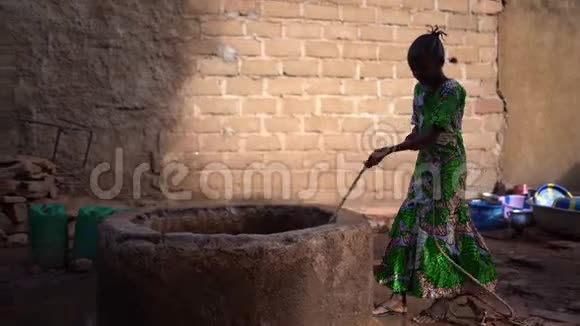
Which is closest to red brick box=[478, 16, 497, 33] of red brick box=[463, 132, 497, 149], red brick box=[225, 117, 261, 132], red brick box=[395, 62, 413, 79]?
red brick box=[395, 62, 413, 79]

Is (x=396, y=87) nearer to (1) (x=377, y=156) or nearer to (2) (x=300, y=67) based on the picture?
(2) (x=300, y=67)

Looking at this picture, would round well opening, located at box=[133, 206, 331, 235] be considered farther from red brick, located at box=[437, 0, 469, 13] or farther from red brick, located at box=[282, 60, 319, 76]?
red brick, located at box=[437, 0, 469, 13]

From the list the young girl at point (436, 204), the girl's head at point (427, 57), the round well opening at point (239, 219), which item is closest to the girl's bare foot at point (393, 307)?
the young girl at point (436, 204)

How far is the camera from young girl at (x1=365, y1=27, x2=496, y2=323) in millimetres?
2596

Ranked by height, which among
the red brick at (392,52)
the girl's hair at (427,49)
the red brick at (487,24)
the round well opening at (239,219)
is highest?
the red brick at (487,24)

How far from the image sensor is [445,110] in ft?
8.46

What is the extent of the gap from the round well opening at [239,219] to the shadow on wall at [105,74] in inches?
80.1

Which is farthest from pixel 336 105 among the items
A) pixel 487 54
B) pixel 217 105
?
pixel 487 54

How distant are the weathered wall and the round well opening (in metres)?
3.53

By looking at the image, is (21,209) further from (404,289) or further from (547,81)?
(547,81)

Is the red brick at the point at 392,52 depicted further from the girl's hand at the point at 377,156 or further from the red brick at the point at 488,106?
the girl's hand at the point at 377,156

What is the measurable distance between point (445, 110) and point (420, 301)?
1159 mm

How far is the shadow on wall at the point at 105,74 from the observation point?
448 centimetres

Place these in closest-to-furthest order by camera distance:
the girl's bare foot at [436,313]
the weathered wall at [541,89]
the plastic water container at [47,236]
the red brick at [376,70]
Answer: the girl's bare foot at [436,313]
the plastic water container at [47,236]
the red brick at [376,70]
the weathered wall at [541,89]
